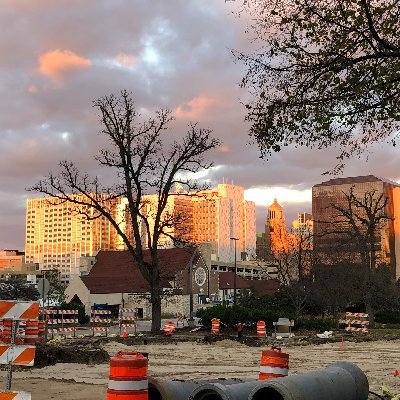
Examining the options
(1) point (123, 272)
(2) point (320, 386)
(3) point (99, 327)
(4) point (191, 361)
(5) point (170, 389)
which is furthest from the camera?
(1) point (123, 272)

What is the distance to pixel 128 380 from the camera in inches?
262

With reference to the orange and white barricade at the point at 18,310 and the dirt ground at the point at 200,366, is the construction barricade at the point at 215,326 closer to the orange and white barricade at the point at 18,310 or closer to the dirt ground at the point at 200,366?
the dirt ground at the point at 200,366

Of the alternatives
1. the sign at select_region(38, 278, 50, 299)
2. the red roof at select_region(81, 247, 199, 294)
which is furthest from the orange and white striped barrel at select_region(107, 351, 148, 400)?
the red roof at select_region(81, 247, 199, 294)

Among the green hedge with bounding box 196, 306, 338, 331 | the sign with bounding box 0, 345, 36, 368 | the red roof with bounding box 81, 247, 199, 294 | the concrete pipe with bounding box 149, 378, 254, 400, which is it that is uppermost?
the red roof with bounding box 81, 247, 199, 294

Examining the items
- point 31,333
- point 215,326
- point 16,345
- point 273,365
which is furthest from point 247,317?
point 16,345

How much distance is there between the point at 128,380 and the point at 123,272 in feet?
251

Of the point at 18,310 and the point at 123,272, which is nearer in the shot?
the point at 18,310

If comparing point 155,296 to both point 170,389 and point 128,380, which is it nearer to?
point 170,389

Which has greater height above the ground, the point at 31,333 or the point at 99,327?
the point at 31,333

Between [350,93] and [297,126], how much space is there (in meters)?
1.10

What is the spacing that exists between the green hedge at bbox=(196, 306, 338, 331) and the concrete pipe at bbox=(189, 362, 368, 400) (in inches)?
1171

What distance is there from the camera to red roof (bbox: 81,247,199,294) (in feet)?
256

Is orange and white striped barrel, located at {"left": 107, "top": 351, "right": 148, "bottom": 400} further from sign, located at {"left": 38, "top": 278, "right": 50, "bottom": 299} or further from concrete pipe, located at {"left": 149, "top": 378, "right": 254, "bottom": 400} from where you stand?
sign, located at {"left": 38, "top": 278, "right": 50, "bottom": 299}

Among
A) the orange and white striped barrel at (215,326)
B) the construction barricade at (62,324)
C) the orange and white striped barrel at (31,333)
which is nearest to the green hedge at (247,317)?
the orange and white striped barrel at (215,326)
